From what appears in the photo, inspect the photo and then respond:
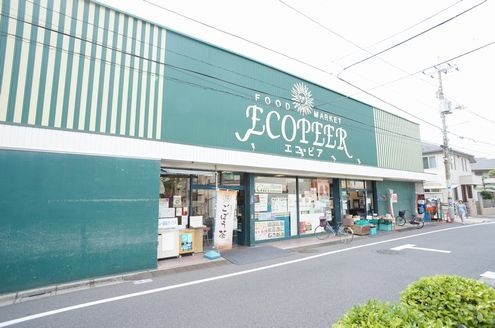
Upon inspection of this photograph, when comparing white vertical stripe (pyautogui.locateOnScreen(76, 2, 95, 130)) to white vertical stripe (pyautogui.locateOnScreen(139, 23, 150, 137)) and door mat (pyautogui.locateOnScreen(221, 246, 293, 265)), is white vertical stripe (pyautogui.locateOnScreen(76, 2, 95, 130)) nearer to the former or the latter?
white vertical stripe (pyautogui.locateOnScreen(139, 23, 150, 137))

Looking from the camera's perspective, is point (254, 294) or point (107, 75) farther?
point (107, 75)

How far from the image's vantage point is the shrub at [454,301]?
92.4 inches

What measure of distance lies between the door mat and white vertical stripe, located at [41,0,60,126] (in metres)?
6.33

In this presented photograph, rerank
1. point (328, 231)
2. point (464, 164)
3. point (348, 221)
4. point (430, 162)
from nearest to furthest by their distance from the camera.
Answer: point (328, 231) < point (348, 221) < point (430, 162) < point (464, 164)

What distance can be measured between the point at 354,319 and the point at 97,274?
6350 mm

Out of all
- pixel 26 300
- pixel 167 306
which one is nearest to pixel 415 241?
pixel 167 306

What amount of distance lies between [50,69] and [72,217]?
147 inches

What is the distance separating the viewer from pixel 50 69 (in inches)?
244

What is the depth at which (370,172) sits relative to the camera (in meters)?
14.9

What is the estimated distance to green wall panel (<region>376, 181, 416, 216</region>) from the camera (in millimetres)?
16719

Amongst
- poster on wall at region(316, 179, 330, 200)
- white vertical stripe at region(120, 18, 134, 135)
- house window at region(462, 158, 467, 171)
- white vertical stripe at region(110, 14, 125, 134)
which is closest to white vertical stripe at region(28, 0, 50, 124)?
white vertical stripe at region(110, 14, 125, 134)

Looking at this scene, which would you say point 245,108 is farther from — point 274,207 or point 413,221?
point 413,221

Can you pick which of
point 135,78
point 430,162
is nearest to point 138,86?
point 135,78

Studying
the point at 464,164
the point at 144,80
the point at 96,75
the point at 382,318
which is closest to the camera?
the point at 382,318
